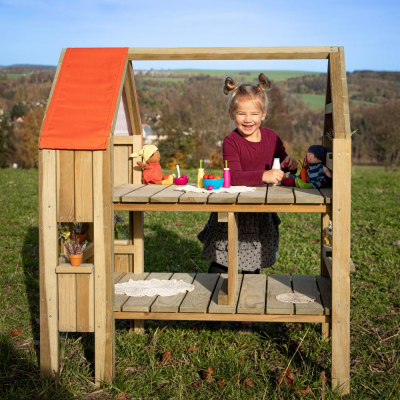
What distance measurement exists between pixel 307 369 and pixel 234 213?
105cm

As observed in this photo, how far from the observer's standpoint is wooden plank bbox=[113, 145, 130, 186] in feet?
13.1

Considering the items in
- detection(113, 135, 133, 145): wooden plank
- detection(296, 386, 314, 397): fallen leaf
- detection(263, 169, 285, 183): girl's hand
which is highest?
detection(113, 135, 133, 145): wooden plank

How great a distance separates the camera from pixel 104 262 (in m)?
3.09

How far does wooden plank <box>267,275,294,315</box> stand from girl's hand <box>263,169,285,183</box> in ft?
2.38

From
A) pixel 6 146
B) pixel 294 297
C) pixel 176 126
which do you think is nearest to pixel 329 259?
pixel 294 297

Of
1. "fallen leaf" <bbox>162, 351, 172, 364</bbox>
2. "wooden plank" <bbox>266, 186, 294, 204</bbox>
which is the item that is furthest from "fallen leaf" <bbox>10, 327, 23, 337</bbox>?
"wooden plank" <bbox>266, 186, 294, 204</bbox>

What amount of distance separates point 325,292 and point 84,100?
6.34 feet

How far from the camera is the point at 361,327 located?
4004 millimetres

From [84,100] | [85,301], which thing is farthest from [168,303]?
[84,100]

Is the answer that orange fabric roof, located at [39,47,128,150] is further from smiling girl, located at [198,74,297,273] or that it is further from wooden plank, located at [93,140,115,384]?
smiling girl, located at [198,74,297,273]

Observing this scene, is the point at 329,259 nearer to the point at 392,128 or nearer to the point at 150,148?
the point at 150,148

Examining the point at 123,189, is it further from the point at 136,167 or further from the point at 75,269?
the point at 75,269

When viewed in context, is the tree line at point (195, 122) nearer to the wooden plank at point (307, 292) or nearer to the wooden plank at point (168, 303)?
the wooden plank at point (307, 292)

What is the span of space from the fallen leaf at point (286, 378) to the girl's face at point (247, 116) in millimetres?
1604
